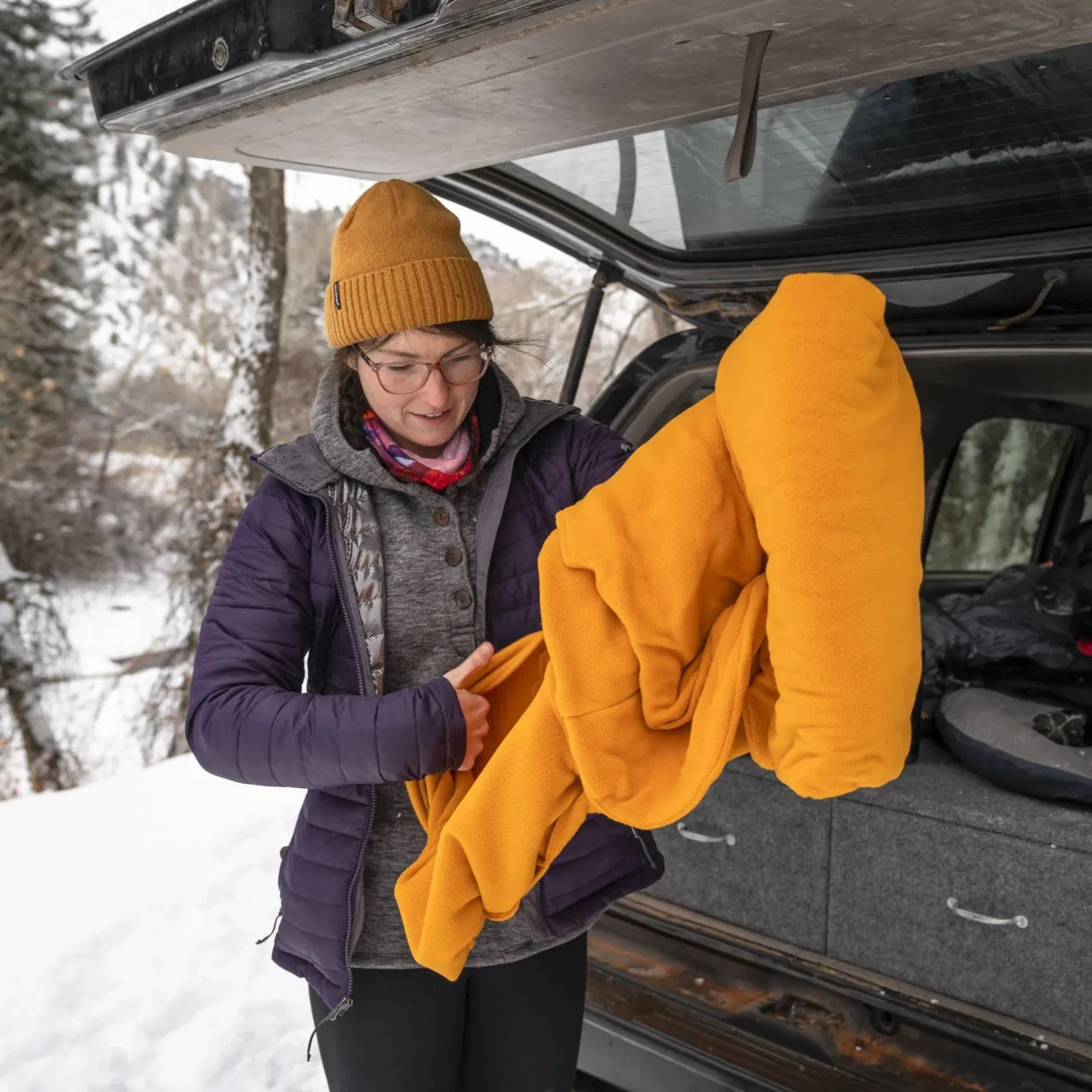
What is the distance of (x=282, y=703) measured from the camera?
1350mm

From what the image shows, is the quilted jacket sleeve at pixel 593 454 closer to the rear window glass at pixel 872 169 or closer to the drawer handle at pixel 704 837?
the rear window glass at pixel 872 169

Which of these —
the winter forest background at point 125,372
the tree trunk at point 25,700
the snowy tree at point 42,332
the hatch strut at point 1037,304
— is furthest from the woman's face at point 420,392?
the snowy tree at point 42,332

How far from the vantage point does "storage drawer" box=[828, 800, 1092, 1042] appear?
1855 millimetres

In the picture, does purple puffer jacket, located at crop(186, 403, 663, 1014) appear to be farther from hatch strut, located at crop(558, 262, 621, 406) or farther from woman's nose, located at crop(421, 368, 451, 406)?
hatch strut, located at crop(558, 262, 621, 406)

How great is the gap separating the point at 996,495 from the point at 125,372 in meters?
8.86

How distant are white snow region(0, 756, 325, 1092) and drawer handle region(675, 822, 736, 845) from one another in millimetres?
1198

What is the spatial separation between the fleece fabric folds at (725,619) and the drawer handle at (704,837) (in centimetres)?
95

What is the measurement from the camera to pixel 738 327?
2.38 metres

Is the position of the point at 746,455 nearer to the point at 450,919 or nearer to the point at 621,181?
the point at 450,919

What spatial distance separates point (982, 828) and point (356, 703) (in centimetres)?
127

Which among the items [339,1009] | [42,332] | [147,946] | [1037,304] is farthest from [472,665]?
[42,332]

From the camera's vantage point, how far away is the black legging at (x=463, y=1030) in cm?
158

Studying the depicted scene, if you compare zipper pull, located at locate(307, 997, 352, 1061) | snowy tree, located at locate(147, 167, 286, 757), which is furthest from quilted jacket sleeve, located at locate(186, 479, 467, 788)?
snowy tree, located at locate(147, 167, 286, 757)

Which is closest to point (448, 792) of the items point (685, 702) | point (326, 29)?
point (685, 702)
